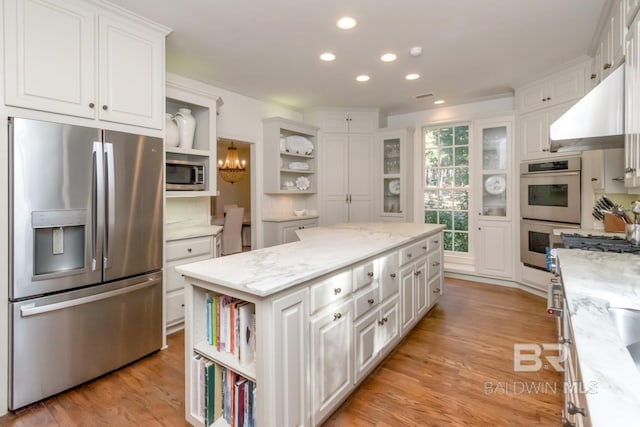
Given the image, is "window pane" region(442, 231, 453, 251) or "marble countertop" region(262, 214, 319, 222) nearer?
"marble countertop" region(262, 214, 319, 222)

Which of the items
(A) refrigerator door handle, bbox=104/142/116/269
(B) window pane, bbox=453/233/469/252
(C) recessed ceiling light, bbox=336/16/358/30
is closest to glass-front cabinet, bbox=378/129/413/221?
(B) window pane, bbox=453/233/469/252

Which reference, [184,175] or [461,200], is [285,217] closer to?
[184,175]

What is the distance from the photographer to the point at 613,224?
9.18 ft

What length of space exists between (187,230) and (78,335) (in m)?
1.35

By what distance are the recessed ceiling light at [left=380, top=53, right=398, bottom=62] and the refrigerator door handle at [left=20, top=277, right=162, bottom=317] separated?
286cm

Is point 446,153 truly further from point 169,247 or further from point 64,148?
point 64,148

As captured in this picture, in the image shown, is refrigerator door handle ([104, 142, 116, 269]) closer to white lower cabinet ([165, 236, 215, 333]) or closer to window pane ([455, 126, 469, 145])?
white lower cabinet ([165, 236, 215, 333])

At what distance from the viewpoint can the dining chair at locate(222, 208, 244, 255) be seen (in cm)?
578

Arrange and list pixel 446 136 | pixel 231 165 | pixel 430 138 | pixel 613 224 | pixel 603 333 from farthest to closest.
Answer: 1. pixel 231 165
2. pixel 430 138
3. pixel 446 136
4. pixel 613 224
5. pixel 603 333

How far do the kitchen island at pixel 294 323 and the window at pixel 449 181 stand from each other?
3.17 metres

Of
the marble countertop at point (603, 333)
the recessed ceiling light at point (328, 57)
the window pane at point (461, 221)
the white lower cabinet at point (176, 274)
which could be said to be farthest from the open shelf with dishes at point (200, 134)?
the window pane at point (461, 221)

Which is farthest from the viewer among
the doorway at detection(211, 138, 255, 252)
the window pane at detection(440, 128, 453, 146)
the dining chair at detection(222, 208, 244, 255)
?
the doorway at detection(211, 138, 255, 252)

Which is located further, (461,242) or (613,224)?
(461,242)

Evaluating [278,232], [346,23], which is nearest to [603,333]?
[346,23]
